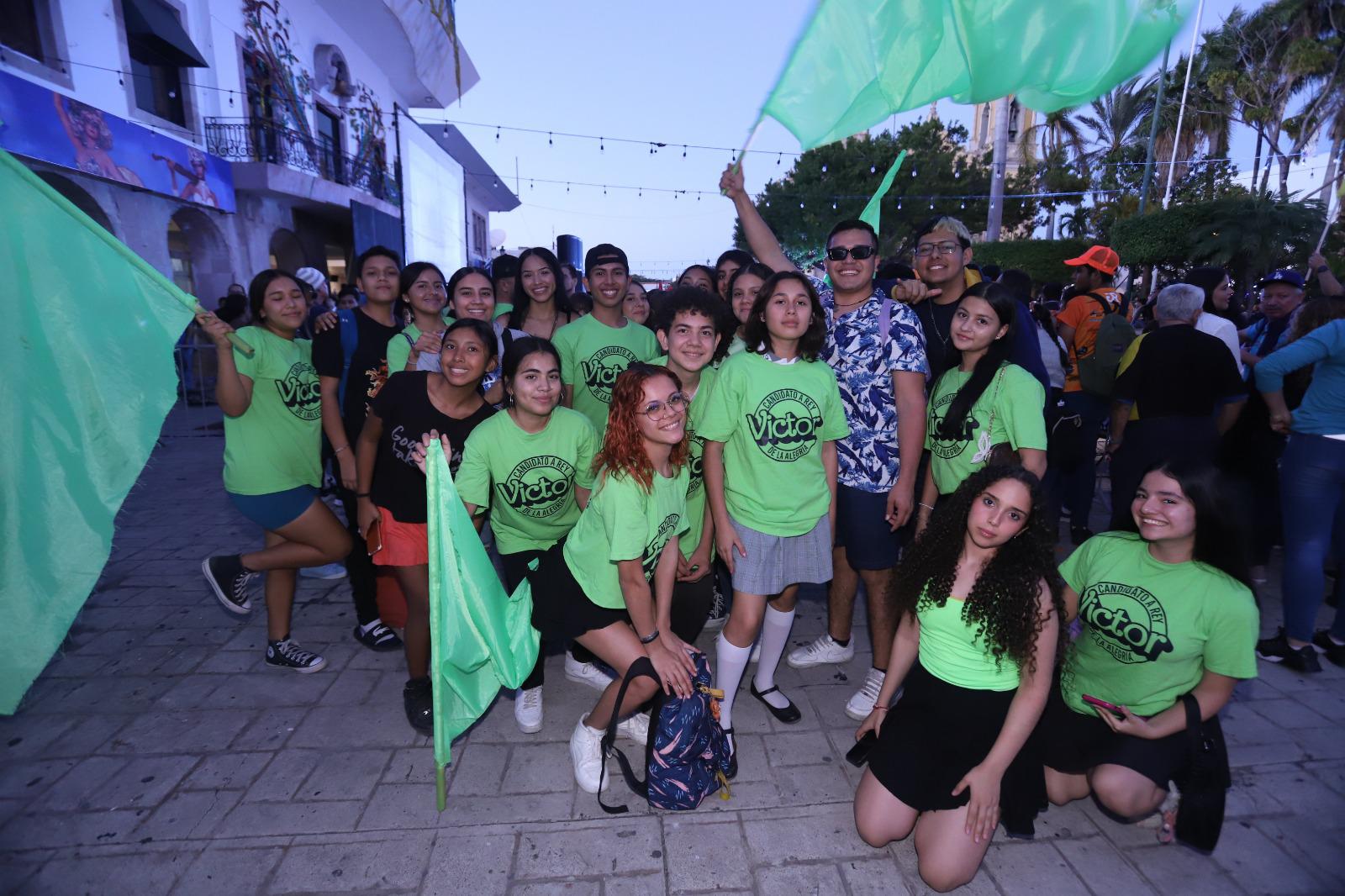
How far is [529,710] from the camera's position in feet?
10.3

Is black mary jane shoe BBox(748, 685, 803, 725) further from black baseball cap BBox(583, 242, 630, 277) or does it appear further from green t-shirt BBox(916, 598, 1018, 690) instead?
black baseball cap BBox(583, 242, 630, 277)

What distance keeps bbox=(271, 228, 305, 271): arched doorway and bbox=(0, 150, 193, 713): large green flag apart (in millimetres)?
15748

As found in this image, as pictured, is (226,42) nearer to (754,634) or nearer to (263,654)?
(263,654)

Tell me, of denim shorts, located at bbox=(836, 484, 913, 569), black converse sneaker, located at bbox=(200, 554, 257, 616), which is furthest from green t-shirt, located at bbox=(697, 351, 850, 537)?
black converse sneaker, located at bbox=(200, 554, 257, 616)

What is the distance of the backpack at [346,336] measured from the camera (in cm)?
365

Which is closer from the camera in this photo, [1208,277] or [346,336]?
[346,336]

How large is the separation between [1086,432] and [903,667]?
3.64 meters

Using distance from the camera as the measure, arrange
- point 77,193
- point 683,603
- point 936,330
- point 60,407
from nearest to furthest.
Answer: point 60,407 → point 683,603 → point 936,330 → point 77,193

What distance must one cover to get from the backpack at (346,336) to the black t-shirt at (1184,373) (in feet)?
15.3

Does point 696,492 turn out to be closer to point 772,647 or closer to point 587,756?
point 772,647

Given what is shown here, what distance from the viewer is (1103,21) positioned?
8.39 feet

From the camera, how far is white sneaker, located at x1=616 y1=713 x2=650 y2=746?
3.08m

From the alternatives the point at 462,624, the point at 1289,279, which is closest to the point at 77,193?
the point at 462,624

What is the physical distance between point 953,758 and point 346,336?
11.7 feet
